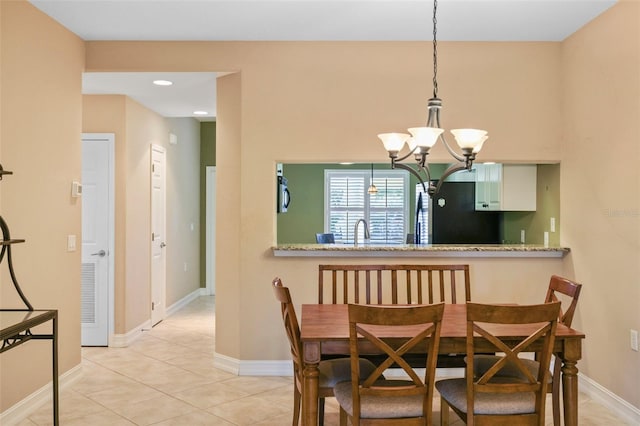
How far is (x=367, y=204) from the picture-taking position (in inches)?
317

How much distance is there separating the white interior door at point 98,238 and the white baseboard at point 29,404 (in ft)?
3.60

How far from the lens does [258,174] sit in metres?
4.14

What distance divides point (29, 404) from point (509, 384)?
114 inches

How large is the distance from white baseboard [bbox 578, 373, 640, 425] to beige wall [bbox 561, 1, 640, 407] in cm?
4

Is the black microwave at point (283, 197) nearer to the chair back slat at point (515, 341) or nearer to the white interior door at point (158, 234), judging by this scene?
the white interior door at point (158, 234)

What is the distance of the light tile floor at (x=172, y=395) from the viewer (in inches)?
128

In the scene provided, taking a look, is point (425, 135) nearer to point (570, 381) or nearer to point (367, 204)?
point (570, 381)

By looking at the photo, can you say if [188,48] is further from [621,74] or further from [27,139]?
[621,74]

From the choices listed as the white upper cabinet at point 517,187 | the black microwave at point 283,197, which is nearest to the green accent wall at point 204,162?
the black microwave at point 283,197

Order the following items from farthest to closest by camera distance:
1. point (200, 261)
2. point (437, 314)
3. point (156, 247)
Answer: point (200, 261)
point (156, 247)
point (437, 314)

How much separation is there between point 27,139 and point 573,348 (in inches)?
132

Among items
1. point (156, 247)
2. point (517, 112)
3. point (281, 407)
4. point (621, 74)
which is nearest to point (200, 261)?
point (156, 247)

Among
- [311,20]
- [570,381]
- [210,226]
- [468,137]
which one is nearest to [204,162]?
[210,226]

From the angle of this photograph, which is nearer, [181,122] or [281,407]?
[281,407]
